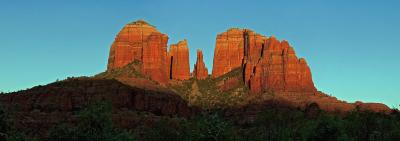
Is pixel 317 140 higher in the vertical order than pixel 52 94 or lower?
lower

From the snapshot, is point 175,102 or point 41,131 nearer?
point 41,131

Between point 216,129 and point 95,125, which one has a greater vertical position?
point 95,125

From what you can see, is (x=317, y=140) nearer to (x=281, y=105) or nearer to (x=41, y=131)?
(x=41, y=131)

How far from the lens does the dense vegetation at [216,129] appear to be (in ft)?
211

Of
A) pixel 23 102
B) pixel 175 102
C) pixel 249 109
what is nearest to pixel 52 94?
pixel 23 102

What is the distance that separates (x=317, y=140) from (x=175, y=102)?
86655 mm

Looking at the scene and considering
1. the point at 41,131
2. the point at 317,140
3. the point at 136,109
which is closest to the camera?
the point at 317,140

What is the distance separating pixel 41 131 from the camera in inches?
5123

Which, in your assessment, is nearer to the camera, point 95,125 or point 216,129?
point 216,129

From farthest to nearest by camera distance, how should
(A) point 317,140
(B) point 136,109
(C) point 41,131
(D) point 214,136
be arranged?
(B) point 136,109 < (C) point 41,131 < (A) point 317,140 < (D) point 214,136

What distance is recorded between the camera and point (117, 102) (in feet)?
568

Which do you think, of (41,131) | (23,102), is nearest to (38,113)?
(23,102)

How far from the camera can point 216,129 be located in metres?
62.7

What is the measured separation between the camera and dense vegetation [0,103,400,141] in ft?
211
